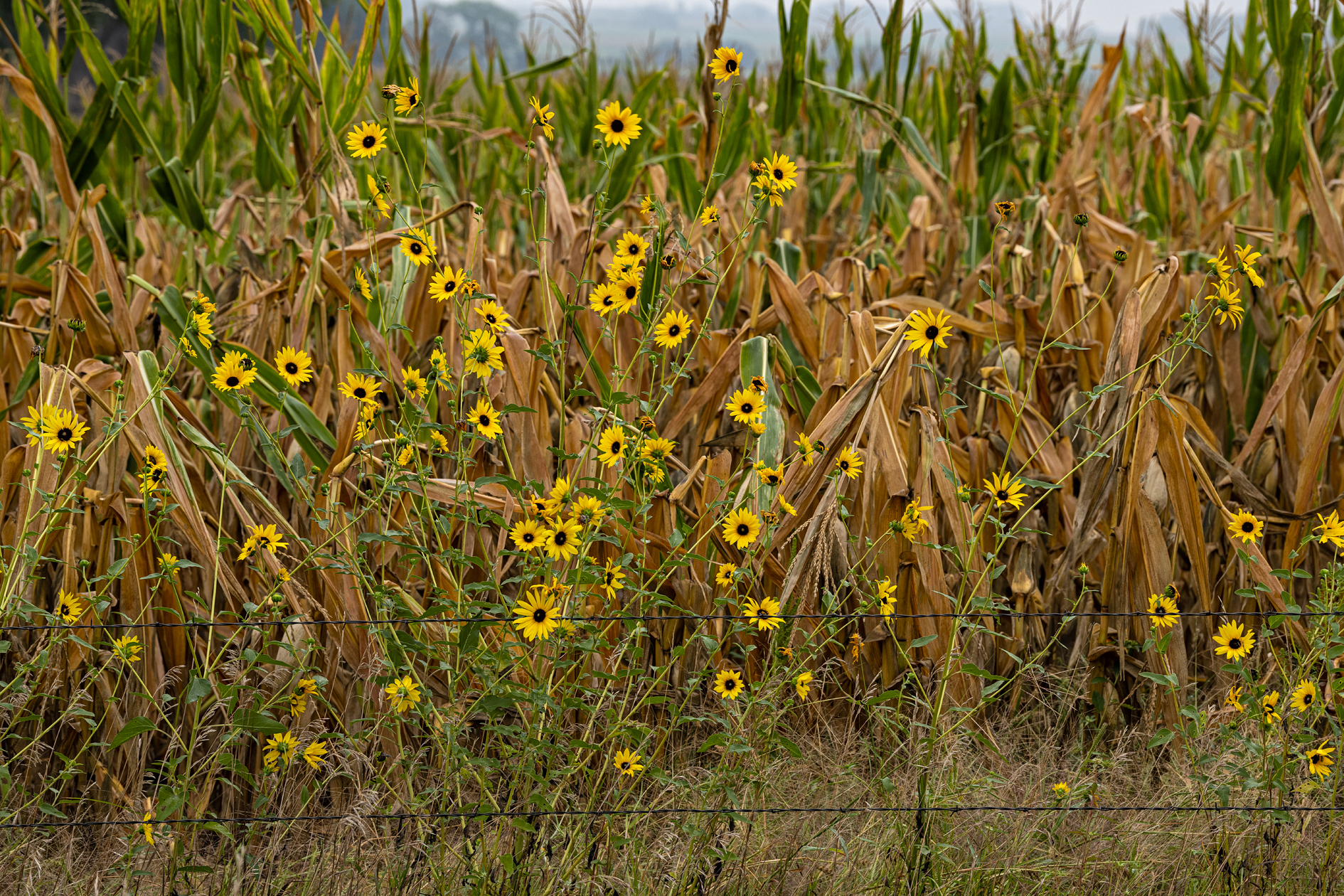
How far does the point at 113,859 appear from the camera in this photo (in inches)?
70.4

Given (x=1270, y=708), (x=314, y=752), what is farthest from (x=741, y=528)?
(x=1270, y=708)

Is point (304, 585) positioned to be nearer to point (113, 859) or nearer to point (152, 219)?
point (113, 859)

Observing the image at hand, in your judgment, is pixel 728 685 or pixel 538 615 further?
pixel 728 685

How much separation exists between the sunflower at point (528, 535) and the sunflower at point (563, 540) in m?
0.01

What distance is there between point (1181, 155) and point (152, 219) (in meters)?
3.88

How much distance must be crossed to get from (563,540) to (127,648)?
2.47ft

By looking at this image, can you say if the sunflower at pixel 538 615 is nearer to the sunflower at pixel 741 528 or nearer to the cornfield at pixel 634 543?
the cornfield at pixel 634 543

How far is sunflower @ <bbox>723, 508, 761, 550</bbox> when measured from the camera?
1633mm

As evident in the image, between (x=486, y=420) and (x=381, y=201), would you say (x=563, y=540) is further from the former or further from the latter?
(x=381, y=201)

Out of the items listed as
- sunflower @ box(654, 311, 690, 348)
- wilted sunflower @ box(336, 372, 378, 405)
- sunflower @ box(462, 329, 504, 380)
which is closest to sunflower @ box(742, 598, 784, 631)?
sunflower @ box(654, 311, 690, 348)

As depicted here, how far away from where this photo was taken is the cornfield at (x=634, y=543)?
1677mm

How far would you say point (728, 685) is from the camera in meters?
1.68

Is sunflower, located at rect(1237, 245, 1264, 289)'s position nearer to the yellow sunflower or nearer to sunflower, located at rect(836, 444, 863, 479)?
sunflower, located at rect(836, 444, 863, 479)

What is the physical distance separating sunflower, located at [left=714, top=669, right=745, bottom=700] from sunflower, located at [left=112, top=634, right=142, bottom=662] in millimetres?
910
